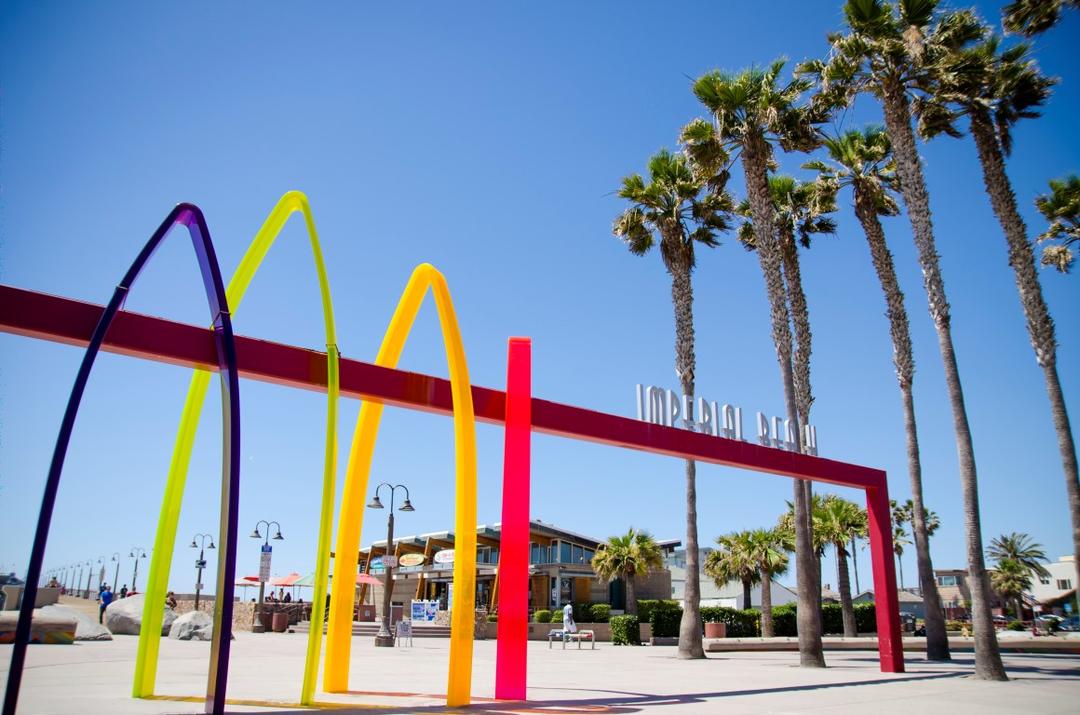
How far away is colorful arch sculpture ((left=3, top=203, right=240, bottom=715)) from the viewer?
6.62 m

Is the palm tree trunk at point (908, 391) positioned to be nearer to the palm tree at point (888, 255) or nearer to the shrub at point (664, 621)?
the palm tree at point (888, 255)

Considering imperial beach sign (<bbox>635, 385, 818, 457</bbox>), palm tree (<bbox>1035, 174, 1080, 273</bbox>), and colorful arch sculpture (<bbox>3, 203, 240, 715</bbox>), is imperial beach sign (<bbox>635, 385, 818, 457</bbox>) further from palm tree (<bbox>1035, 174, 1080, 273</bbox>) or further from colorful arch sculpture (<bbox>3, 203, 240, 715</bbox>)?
palm tree (<bbox>1035, 174, 1080, 273</bbox>)

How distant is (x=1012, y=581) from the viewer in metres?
79.1

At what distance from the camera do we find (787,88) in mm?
23000

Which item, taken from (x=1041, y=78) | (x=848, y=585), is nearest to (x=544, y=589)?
(x=848, y=585)

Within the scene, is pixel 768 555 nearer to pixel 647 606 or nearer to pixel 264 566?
pixel 647 606

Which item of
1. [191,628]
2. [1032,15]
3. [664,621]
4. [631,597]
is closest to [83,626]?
[191,628]

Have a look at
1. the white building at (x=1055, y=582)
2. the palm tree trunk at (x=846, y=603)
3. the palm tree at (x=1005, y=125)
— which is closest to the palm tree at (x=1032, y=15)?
the palm tree at (x=1005, y=125)

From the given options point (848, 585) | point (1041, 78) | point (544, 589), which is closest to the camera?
point (1041, 78)

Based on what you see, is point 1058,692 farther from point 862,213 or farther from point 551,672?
point 862,213

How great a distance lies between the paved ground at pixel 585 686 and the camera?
32.1 feet

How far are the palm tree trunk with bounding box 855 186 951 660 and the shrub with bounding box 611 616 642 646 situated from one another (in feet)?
52.6

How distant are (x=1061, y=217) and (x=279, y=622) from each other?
4046 centimetres

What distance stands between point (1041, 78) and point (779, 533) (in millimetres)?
27976
